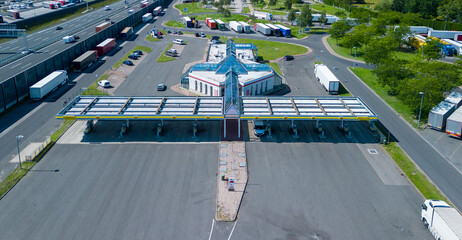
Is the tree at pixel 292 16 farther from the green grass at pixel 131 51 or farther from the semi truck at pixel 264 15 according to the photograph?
the green grass at pixel 131 51

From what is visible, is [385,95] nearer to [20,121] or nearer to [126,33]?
[20,121]

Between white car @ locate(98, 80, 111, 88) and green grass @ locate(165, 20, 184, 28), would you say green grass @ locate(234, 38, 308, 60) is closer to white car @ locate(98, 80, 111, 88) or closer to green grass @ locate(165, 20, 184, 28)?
green grass @ locate(165, 20, 184, 28)

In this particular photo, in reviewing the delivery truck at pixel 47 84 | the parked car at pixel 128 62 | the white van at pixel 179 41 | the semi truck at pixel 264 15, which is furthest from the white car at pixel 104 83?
the semi truck at pixel 264 15

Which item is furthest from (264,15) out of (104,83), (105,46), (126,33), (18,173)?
(18,173)

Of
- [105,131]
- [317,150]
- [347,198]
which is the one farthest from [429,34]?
[105,131]

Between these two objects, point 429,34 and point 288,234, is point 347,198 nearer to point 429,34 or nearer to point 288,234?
point 288,234

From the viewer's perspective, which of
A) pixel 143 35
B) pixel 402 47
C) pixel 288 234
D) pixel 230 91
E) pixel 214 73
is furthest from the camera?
pixel 143 35
